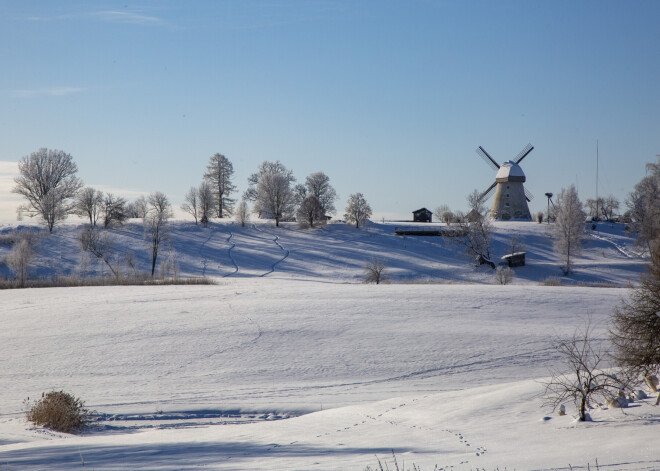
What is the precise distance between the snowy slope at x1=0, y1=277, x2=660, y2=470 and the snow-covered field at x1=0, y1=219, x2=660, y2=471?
0.07 metres

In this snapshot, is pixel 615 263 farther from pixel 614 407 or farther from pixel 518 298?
pixel 614 407

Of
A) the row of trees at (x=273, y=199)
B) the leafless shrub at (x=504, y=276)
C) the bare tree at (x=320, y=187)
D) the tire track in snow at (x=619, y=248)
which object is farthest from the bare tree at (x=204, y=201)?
the tire track in snow at (x=619, y=248)

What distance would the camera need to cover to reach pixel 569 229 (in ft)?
201

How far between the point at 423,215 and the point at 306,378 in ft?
273

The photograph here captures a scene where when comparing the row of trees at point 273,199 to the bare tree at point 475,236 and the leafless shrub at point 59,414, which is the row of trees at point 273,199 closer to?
the bare tree at point 475,236

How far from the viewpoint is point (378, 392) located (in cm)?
1661

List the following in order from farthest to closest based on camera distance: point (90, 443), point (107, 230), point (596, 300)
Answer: point (107, 230) < point (596, 300) < point (90, 443)

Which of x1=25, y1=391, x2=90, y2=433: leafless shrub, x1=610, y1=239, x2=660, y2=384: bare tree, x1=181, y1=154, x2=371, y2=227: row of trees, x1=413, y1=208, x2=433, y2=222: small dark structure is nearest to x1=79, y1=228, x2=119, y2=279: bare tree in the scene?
x1=181, y1=154, x2=371, y2=227: row of trees

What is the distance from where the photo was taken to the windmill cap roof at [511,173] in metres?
85.7

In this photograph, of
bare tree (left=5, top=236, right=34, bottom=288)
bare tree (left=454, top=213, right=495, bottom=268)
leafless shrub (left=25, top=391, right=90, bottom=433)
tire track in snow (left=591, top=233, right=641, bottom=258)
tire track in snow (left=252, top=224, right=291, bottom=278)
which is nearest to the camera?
leafless shrub (left=25, top=391, right=90, bottom=433)

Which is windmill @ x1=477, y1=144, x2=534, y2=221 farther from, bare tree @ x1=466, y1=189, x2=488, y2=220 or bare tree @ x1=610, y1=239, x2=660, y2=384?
bare tree @ x1=610, y1=239, x2=660, y2=384

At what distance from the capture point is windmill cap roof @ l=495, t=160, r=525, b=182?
85688mm

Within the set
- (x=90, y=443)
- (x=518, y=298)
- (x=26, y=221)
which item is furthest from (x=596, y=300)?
(x=26, y=221)

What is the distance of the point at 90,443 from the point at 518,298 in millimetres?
22681
